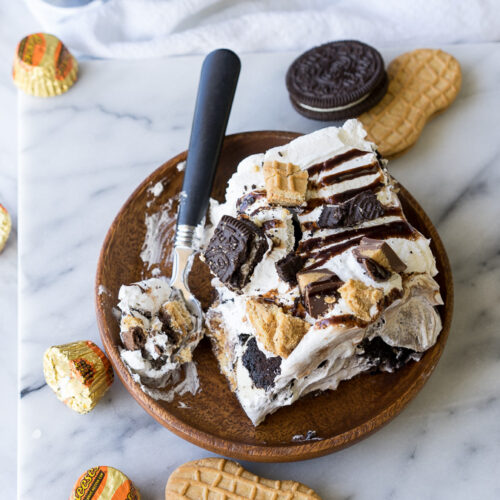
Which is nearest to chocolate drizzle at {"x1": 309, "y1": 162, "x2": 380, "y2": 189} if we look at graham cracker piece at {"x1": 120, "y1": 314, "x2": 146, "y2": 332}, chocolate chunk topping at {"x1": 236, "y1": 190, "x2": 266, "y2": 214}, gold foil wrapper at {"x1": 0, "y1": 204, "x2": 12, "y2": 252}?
chocolate chunk topping at {"x1": 236, "y1": 190, "x2": 266, "y2": 214}

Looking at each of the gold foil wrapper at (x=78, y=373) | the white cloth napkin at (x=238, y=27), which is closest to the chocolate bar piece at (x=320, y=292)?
the gold foil wrapper at (x=78, y=373)

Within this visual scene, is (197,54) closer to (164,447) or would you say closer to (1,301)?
(1,301)

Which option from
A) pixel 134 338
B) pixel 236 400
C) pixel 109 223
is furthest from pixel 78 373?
pixel 109 223

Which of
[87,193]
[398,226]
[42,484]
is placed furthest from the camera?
[87,193]

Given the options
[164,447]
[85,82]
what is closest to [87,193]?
[85,82]

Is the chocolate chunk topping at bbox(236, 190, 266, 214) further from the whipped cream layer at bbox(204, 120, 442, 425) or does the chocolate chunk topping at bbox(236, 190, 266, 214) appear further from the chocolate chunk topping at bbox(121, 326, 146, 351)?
the chocolate chunk topping at bbox(121, 326, 146, 351)

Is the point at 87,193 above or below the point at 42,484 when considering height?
above

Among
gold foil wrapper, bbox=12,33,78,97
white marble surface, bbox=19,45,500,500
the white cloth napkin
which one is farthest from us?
the white cloth napkin
